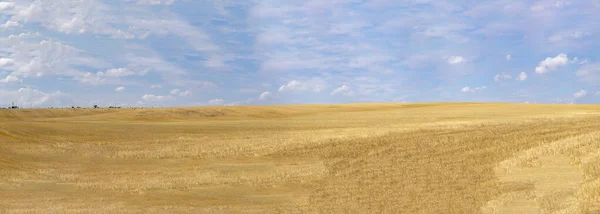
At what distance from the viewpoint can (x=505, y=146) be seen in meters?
22.3

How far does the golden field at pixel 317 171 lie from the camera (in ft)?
52.5

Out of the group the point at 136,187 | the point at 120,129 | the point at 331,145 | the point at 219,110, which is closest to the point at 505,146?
the point at 331,145

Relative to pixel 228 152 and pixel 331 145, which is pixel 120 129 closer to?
pixel 228 152

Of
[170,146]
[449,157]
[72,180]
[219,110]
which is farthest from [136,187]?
[219,110]

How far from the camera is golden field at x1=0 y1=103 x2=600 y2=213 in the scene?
1599 centimetres

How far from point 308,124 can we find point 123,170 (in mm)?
17297

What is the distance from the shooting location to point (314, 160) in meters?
22.6

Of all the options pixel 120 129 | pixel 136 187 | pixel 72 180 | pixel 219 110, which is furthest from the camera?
pixel 219 110

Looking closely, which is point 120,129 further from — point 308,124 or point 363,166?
point 363,166

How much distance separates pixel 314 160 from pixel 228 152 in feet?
13.8

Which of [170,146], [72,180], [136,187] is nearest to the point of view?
[136,187]

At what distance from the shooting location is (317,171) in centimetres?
2058

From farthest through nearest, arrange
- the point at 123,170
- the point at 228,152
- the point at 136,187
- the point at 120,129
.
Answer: the point at 120,129 → the point at 228,152 → the point at 123,170 → the point at 136,187

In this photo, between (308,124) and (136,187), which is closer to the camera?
(136,187)
